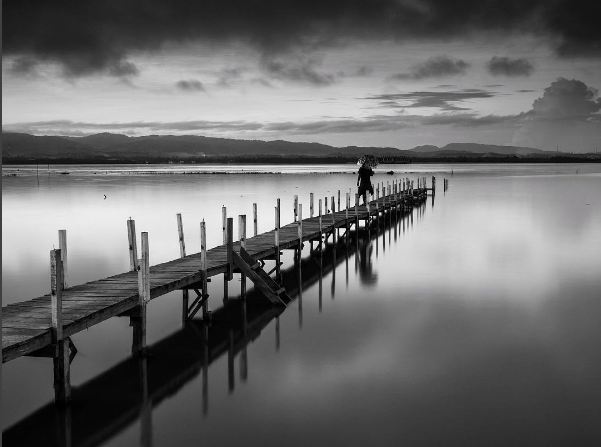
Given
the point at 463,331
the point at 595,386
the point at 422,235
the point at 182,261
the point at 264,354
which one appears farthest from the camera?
the point at 422,235

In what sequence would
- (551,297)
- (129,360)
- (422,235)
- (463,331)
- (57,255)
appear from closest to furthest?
(57,255) < (129,360) < (463,331) < (551,297) < (422,235)

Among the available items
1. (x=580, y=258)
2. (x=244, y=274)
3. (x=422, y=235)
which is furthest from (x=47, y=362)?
(x=422, y=235)

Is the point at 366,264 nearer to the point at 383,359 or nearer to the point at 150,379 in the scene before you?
the point at 383,359

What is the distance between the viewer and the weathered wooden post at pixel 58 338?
8484 mm

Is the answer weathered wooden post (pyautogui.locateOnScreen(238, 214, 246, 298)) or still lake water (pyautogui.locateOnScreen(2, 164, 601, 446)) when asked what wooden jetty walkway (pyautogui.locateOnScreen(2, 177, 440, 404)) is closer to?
weathered wooden post (pyautogui.locateOnScreen(238, 214, 246, 298))

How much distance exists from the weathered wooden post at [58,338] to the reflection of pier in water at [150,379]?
0.77 ft

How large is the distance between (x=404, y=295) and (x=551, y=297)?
370 centimetres

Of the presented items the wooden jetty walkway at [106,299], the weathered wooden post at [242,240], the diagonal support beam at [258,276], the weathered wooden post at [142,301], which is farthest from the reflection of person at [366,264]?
the weathered wooden post at [142,301]

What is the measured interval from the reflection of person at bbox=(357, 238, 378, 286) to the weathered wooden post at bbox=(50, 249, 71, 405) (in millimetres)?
11124

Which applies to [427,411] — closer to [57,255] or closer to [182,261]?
[57,255]

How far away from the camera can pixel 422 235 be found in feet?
99.8

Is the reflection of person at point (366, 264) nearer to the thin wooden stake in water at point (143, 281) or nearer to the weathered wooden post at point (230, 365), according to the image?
the weathered wooden post at point (230, 365)

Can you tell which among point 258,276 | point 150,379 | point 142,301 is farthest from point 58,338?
point 258,276

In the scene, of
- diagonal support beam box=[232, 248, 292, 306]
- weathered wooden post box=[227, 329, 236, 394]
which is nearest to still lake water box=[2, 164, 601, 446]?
weathered wooden post box=[227, 329, 236, 394]
